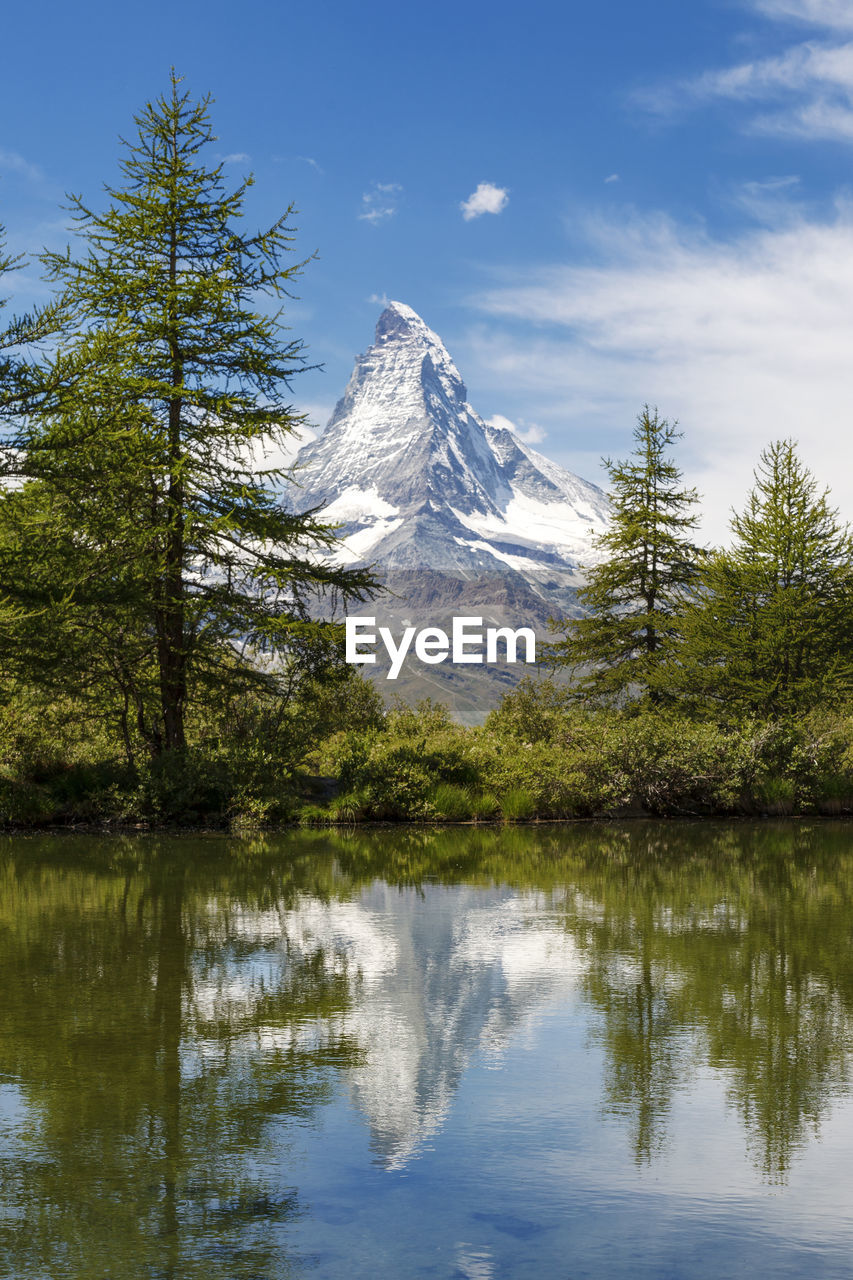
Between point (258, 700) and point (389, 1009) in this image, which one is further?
point (258, 700)

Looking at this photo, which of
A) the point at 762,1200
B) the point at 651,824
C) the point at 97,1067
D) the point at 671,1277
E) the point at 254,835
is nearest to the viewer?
the point at 671,1277

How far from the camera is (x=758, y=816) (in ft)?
85.9

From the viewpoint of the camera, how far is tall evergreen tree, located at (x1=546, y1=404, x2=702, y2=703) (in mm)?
36438

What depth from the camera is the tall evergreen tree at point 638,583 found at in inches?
1435

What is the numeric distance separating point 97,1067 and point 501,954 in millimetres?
4386

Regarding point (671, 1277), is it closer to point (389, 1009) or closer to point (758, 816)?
point (389, 1009)

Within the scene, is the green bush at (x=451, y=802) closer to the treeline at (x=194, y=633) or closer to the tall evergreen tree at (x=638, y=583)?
the treeline at (x=194, y=633)

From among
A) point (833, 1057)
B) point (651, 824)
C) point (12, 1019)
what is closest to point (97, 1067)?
point (12, 1019)

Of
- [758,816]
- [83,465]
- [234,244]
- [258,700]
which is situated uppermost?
[234,244]

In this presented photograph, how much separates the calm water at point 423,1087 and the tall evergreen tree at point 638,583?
23.4 m

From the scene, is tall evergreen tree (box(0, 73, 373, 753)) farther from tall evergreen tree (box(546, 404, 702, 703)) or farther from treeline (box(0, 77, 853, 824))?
tall evergreen tree (box(546, 404, 702, 703))

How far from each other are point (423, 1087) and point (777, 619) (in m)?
27.6

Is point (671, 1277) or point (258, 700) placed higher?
point (258, 700)

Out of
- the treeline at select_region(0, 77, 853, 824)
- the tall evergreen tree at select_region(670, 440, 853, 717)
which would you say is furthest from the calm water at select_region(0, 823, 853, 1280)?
the tall evergreen tree at select_region(670, 440, 853, 717)
